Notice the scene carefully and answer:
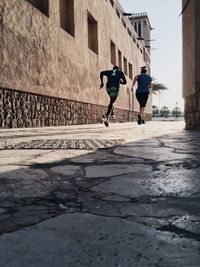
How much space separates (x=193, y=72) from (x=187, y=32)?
1.16 metres

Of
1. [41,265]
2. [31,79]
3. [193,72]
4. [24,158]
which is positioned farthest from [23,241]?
[31,79]

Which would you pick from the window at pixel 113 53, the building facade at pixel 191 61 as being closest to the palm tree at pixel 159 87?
the window at pixel 113 53

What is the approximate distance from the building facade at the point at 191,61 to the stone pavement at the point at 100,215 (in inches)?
194

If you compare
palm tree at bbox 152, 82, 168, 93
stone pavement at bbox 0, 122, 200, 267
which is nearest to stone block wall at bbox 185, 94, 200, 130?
stone pavement at bbox 0, 122, 200, 267

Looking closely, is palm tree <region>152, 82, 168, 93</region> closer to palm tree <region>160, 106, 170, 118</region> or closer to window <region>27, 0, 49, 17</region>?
palm tree <region>160, 106, 170, 118</region>

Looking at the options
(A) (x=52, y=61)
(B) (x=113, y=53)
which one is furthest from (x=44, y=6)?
(B) (x=113, y=53)

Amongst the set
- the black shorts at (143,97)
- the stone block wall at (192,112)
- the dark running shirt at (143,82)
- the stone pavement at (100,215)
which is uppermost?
the dark running shirt at (143,82)

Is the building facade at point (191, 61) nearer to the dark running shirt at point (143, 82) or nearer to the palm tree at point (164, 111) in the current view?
the dark running shirt at point (143, 82)

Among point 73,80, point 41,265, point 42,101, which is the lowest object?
point 41,265

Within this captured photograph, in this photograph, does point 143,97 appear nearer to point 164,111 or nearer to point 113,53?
point 113,53

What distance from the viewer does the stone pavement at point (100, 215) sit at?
3.25 ft

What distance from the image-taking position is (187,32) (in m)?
7.83

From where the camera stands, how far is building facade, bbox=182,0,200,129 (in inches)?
277

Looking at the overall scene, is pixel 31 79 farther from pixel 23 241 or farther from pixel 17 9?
pixel 23 241
